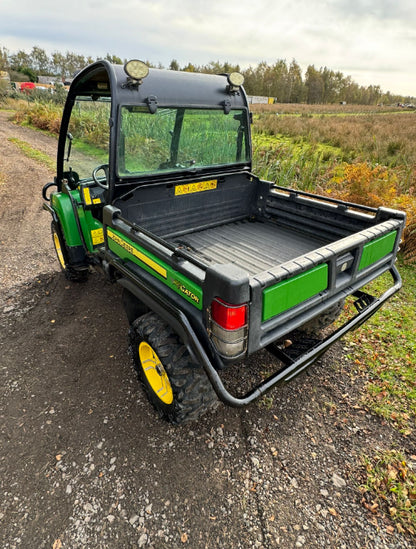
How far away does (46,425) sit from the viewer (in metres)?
2.57

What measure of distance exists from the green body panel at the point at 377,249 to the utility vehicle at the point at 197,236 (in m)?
0.01

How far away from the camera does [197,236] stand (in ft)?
11.6

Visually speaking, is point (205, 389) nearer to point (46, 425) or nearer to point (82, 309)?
point (46, 425)

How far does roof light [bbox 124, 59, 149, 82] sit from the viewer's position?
2502 mm

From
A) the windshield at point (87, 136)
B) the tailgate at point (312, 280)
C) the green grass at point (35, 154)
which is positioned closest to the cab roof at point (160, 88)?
the windshield at point (87, 136)

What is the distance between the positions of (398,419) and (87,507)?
7.86ft

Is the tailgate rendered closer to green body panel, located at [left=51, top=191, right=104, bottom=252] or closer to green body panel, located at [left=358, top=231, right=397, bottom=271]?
green body panel, located at [left=358, top=231, right=397, bottom=271]

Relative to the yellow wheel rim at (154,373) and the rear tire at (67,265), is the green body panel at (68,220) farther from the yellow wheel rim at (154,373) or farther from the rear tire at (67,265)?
the yellow wheel rim at (154,373)

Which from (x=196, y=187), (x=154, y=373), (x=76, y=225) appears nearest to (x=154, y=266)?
(x=154, y=373)

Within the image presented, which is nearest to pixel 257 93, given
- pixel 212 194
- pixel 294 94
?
pixel 294 94

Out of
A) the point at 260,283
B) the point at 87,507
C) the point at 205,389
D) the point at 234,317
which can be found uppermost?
the point at 260,283

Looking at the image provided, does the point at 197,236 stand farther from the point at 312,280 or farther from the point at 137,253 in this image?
the point at 312,280

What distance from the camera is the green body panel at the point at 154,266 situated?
78.1 inches

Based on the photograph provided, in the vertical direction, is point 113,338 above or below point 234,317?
below
